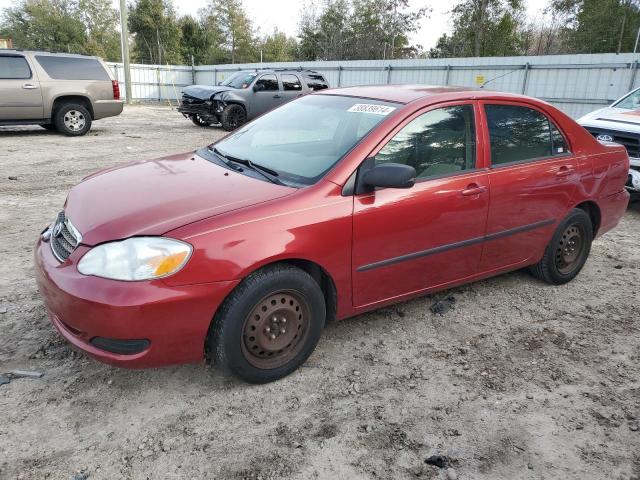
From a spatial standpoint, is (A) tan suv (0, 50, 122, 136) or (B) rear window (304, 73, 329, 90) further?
(B) rear window (304, 73, 329, 90)

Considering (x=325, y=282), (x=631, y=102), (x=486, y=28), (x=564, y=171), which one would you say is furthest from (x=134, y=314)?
(x=486, y=28)

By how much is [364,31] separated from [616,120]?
40669 millimetres

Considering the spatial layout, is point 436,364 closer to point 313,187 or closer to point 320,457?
point 320,457

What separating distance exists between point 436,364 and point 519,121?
77.6 inches

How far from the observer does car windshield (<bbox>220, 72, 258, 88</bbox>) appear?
574 inches

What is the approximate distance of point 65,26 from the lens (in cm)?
4475

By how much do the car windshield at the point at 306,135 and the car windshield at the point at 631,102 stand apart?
605 cm

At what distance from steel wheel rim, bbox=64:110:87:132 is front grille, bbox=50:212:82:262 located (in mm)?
10305

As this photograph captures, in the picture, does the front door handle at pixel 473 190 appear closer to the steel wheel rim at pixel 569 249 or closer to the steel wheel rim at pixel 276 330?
the steel wheel rim at pixel 569 249

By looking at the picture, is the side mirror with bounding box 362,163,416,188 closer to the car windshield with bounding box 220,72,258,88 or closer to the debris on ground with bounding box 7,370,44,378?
the debris on ground with bounding box 7,370,44,378

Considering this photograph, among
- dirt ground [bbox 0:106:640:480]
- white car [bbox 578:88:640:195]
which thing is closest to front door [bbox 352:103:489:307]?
dirt ground [bbox 0:106:640:480]

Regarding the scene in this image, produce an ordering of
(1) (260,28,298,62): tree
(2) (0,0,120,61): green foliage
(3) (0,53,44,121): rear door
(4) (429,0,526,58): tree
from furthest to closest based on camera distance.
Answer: (1) (260,28,298,62): tree, (2) (0,0,120,61): green foliage, (4) (429,0,526,58): tree, (3) (0,53,44,121): rear door

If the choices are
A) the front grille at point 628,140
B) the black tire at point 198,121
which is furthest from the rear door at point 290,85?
the front grille at point 628,140

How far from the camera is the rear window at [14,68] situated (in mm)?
10922
